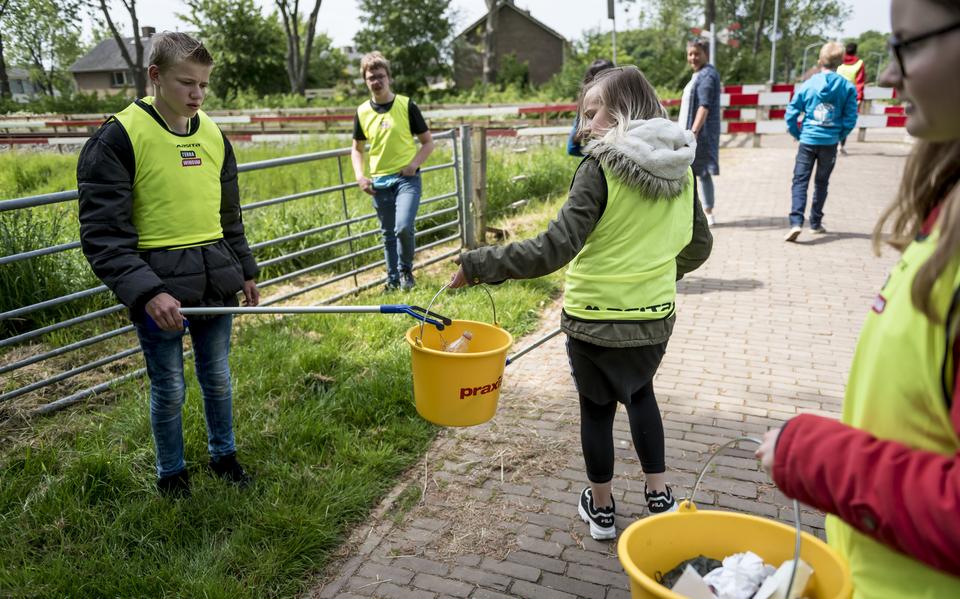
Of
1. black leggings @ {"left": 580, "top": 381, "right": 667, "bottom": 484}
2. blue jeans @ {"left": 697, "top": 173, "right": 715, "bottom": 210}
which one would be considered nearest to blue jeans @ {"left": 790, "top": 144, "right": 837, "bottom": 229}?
blue jeans @ {"left": 697, "top": 173, "right": 715, "bottom": 210}

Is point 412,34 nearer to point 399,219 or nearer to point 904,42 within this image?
point 399,219

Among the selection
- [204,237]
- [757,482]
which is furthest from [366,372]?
[757,482]

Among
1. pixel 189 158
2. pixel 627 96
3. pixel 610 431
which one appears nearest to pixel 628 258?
pixel 627 96

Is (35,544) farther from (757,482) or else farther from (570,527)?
(757,482)

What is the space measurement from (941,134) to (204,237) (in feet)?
9.19

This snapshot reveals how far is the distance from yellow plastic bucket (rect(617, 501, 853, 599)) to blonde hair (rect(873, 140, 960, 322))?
2.53 ft

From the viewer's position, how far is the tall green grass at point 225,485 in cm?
293

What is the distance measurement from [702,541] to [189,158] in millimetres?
2483

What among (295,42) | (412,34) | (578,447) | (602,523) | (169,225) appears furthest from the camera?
(412,34)

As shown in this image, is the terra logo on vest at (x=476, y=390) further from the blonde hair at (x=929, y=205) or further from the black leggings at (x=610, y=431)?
the blonde hair at (x=929, y=205)

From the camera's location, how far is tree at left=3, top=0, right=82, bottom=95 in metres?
43.4

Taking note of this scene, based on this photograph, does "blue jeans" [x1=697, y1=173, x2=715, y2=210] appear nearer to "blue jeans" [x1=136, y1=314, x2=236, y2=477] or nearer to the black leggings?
the black leggings

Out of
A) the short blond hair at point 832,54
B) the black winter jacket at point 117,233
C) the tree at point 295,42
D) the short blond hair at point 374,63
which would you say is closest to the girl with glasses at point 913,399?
the black winter jacket at point 117,233

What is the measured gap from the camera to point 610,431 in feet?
10.0
